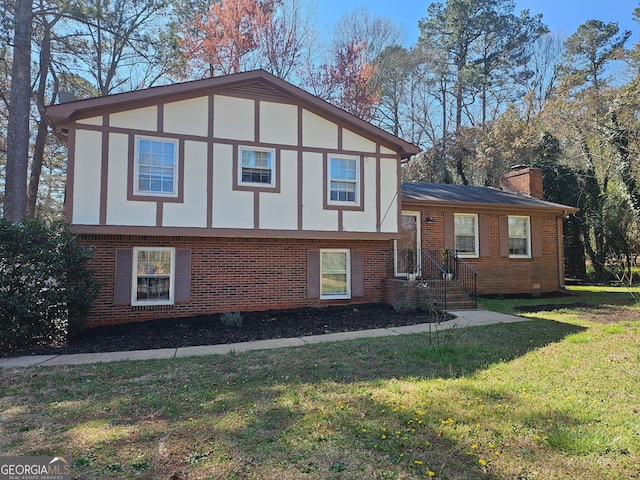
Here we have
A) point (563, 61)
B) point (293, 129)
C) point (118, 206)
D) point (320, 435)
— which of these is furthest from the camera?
→ point (563, 61)

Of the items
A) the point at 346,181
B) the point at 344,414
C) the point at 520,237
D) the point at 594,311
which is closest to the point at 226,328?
the point at 346,181

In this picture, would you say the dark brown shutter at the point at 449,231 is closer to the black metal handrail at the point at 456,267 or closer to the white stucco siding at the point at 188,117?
the black metal handrail at the point at 456,267

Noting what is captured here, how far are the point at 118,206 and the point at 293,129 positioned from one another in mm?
4736

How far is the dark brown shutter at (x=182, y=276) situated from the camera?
977cm

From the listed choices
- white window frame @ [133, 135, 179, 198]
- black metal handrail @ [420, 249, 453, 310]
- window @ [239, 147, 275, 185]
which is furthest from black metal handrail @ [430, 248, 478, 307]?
white window frame @ [133, 135, 179, 198]

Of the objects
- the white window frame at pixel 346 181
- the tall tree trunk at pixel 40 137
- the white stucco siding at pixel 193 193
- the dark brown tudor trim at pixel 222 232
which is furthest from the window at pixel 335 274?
the tall tree trunk at pixel 40 137

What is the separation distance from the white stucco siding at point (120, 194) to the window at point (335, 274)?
473 centimetres

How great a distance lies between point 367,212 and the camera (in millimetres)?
11133

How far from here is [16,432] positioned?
3.53m

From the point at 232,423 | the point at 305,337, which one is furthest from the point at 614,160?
the point at 232,423

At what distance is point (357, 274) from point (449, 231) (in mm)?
3962

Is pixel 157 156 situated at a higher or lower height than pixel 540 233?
higher

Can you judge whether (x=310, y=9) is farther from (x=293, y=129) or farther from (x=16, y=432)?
(x=16, y=432)

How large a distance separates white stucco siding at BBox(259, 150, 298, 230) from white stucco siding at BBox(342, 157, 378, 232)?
149 cm
